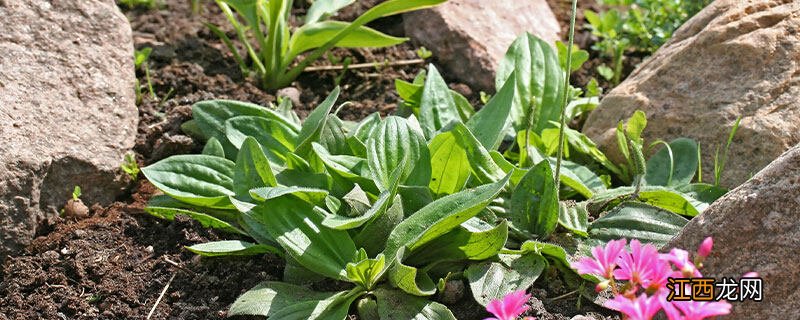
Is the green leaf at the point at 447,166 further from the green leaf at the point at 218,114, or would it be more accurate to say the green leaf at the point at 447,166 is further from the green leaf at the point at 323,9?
the green leaf at the point at 323,9

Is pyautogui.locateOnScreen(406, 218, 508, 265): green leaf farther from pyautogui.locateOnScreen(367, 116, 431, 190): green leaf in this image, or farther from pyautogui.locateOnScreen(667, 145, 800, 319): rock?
pyautogui.locateOnScreen(667, 145, 800, 319): rock

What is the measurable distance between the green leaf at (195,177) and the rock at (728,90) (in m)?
1.54

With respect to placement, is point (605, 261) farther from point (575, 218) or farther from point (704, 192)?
point (704, 192)

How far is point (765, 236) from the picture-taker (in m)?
3.05

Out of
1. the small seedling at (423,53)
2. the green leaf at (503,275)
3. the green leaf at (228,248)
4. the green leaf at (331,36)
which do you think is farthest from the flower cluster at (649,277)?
the small seedling at (423,53)

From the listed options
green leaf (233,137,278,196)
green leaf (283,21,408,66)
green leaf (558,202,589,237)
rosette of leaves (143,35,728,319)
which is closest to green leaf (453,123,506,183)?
rosette of leaves (143,35,728,319)

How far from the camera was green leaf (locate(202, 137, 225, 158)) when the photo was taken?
399cm

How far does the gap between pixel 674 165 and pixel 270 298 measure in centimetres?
168

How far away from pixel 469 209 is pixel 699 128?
1348 millimetres

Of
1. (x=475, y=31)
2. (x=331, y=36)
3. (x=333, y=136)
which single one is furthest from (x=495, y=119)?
(x=475, y=31)

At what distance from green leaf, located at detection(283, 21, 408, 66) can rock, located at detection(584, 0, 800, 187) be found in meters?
1.01

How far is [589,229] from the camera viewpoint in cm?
368

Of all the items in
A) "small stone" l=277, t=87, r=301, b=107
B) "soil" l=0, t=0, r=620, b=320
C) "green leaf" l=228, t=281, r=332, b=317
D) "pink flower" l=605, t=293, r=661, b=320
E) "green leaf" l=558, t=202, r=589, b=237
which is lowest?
"soil" l=0, t=0, r=620, b=320

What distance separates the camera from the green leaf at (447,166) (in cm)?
367
